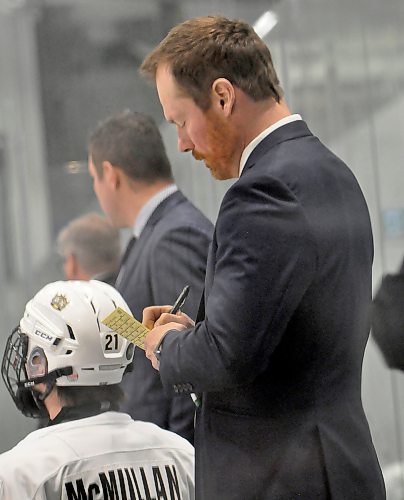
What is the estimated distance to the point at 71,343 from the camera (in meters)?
1.85

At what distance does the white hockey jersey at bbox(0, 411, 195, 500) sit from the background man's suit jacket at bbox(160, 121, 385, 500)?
149 millimetres

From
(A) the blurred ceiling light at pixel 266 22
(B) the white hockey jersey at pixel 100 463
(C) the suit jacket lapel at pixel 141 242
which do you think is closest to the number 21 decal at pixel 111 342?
(B) the white hockey jersey at pixel 100 463

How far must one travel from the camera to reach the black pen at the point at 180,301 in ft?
5.70

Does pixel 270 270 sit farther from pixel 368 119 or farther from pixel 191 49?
pixel 368 119

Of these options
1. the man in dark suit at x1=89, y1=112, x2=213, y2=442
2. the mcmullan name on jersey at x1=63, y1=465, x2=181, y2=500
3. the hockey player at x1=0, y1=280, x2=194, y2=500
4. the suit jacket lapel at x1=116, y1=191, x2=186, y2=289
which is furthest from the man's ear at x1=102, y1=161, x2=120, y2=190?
the mcmullan name on jersey at x1=63, y1=465, x2=181, y2=500

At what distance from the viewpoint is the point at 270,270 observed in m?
1.48

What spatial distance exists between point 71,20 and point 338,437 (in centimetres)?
122

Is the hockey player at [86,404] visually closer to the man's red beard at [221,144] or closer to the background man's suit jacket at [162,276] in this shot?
the background man's suit jacket at [162,276]

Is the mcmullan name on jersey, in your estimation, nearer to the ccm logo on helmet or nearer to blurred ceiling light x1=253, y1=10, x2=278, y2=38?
the ccm logo on helmet

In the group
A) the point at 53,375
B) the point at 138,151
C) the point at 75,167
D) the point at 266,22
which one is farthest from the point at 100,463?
the point at 266,22

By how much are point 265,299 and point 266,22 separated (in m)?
1.18

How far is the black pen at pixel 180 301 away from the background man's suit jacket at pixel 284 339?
6.2 inches

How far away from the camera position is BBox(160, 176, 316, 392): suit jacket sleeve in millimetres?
1473

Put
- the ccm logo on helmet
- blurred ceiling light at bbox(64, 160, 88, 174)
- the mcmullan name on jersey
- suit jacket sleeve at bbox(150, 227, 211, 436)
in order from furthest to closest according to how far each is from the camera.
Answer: blurred ceiling light at bbox(64, 160, 88, 174) < suit jacket sleeve at bbox(150, 227, 211, 436) < the ccm logo on helmet < the mcmullan name on jersey
